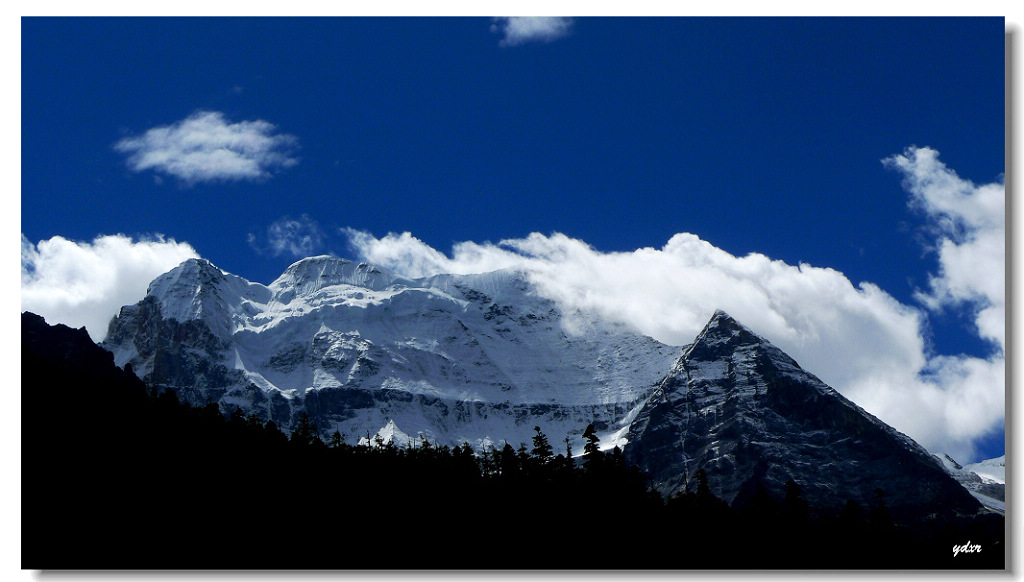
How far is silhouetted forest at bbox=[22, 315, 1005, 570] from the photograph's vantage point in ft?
162

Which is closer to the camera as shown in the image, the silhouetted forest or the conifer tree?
the silhouetted forest

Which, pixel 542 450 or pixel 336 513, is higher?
pixel 542 450

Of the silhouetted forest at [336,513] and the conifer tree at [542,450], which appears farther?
the conifer tree at [542,450]

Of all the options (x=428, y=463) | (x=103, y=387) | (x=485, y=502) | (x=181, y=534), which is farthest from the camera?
(x=428, y=463)

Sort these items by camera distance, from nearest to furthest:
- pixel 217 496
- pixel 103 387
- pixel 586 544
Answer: pixel 586 544, pixel 217 496, pixel 103 387

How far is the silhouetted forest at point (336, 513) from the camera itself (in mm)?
49344

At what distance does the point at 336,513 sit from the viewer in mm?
64250

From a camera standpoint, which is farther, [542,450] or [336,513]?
[542,450]

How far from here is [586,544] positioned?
189 ft

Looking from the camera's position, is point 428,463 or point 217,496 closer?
point 217,496
